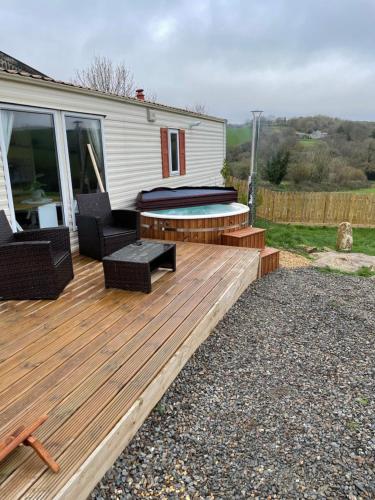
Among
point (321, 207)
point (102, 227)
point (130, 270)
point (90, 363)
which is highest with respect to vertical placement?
point (102, 227)

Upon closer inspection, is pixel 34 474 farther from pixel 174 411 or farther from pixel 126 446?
pixel 174 411

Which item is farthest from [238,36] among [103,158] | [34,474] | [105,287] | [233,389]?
[34,474]

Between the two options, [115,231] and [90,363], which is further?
[115,231]

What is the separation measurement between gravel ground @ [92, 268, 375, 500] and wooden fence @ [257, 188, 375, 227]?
7.97 metres

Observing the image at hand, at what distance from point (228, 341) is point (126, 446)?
147cm

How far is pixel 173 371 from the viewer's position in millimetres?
2203

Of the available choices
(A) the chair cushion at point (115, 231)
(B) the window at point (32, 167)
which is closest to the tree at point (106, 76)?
(B) the window at point (32, 167)

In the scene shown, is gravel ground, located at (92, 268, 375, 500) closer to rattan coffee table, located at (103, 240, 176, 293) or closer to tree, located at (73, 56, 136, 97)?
rattan coffee table, located at (103, 240, 176, 293)

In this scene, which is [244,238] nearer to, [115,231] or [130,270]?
[115,231]

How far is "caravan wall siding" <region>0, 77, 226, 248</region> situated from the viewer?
3.87m

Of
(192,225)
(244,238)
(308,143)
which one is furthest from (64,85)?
(308,143)

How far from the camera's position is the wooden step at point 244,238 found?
500cm

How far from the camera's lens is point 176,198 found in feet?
19.5

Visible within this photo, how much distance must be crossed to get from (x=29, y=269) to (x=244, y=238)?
10.1ft
